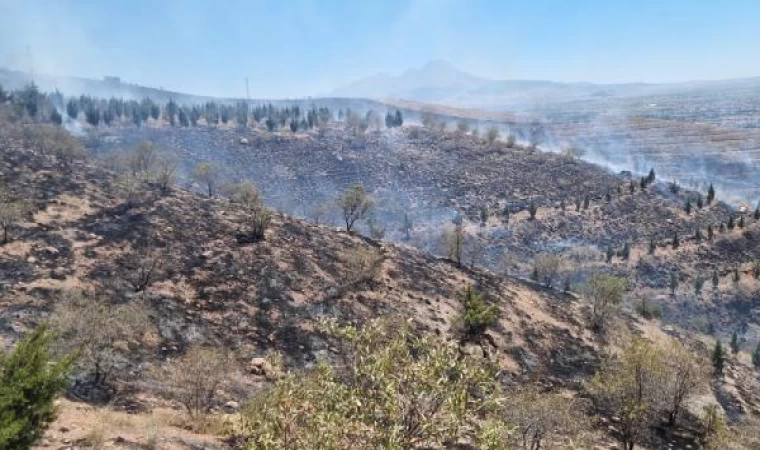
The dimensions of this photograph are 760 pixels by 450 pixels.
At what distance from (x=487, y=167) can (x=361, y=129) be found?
137 feet

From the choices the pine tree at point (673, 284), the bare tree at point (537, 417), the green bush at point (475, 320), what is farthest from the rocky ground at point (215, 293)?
the pine tree at point (673, 284)

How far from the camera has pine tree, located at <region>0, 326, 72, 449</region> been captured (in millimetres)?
10516

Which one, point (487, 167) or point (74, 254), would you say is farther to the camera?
point (487, 167)

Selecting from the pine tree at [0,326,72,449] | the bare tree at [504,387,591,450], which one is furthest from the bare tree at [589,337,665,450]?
the pine tree at [0,326,72,449]

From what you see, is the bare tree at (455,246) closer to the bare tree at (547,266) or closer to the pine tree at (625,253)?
the bare tree at (547,266)

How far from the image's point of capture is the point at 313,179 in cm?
9850

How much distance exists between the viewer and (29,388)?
36.4 ft

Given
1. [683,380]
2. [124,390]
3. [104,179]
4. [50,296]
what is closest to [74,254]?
[50,296]

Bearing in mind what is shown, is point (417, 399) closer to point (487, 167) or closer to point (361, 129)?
point (487, 167)

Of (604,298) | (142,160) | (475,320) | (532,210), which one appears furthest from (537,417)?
(532,210)

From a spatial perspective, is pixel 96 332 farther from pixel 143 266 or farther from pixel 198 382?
pixel 143 266

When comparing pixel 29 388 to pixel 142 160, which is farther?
pixel 142 160

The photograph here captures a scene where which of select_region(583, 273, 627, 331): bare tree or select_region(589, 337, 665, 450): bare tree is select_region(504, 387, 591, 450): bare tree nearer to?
select_region(589, 337, 665, 450): bare tree

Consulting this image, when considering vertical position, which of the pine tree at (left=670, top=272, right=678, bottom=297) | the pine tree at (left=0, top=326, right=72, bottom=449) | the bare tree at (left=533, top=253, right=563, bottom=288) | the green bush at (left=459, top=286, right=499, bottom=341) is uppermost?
the pine tree at (left=0, top=326, right=72, bottom=449)
